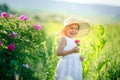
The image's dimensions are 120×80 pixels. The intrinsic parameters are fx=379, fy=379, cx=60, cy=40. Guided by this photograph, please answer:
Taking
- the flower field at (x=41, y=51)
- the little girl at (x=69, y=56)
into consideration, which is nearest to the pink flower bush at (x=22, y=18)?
the flower field at (x=41, y=51)

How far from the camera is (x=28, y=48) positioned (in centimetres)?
471

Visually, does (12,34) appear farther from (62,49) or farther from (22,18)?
(62,49)

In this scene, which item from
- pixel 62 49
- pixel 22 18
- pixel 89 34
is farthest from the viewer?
pixel 89 34

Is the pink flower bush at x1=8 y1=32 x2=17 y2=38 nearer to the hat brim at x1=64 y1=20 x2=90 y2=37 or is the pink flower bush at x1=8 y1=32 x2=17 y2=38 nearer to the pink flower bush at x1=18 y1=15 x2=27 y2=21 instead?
the pink flower bush at x1=18 y1=15 x2=27 y2=21

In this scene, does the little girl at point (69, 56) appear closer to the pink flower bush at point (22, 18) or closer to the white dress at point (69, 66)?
the white dress at point (69, 66)

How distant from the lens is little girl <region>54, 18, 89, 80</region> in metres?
4.30

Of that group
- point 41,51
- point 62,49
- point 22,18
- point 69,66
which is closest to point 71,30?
point 62,49

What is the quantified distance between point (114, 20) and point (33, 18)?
4.05 ft

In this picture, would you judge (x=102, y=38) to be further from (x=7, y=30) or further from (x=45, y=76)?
(x=7, y=30)

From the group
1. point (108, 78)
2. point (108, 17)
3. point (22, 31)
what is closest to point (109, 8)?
point (108, 17)

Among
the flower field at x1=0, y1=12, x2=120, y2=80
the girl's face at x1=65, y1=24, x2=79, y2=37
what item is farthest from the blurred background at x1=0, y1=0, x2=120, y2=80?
the girl's face at x1=65, y1=24, x2=79, y2=37

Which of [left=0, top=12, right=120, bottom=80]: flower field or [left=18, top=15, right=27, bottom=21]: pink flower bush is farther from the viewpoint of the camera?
[left=18, top=15, right=27, bottom=21]: pink flower bush

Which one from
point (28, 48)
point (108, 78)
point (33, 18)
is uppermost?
point (33, 18)

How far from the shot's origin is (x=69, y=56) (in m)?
4.31
